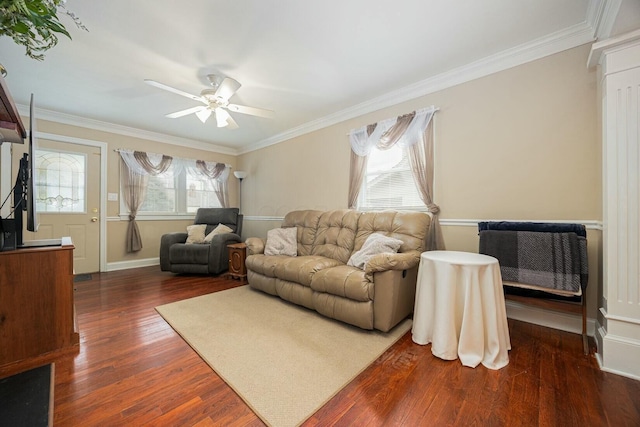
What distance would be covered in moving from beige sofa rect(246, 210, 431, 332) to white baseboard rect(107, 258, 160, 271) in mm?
2623

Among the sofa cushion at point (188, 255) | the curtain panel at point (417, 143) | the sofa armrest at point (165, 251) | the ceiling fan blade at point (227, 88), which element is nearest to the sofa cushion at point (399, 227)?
the curtain panel at point (417, 143)

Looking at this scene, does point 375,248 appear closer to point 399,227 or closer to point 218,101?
point 399,227

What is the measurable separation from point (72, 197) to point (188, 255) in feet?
6.72

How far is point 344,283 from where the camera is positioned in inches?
85.7

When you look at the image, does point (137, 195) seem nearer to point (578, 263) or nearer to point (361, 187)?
point (361, 187)

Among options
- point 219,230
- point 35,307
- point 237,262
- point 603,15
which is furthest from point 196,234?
point 603,15

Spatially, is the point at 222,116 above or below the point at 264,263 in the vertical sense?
above

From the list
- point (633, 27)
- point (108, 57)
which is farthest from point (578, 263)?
point (108, 57)

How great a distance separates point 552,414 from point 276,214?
4.21 meters

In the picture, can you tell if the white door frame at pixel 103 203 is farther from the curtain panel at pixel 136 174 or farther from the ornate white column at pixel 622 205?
the ornate white column at pixel 622 205

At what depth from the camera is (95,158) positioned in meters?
4.17

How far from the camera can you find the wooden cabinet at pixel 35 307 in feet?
5.57

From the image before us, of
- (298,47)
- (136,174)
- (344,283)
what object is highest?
(298,47)

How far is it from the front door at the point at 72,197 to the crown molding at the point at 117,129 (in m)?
0.35
